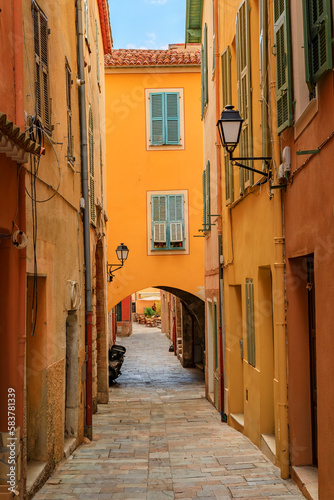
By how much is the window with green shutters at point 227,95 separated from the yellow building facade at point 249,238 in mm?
19

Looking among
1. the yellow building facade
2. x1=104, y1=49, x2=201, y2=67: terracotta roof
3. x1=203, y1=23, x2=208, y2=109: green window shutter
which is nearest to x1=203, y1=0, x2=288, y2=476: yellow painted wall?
the yellow building facade

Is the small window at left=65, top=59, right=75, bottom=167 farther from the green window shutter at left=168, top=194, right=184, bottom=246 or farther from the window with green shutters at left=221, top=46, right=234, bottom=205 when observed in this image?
the green window shutter at left=168, top=194, right=184, bottom=246

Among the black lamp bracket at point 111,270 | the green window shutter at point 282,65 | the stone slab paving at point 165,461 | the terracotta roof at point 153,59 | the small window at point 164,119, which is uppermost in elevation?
the terracotta roof at point 153,59

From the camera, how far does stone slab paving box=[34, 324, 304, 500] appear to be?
683cm

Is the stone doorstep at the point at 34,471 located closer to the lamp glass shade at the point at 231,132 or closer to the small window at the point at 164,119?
the lamp glass shade at the point at 231,132

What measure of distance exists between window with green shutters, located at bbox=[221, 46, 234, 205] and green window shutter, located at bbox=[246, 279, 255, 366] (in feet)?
6.89

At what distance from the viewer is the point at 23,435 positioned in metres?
6.23

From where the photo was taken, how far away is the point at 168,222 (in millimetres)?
19719

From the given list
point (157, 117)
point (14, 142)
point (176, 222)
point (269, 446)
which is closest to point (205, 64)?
point (157, 117)

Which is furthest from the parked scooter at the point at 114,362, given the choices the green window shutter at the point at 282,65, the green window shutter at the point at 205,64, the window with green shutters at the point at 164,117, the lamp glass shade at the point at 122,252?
the green window shutter at the point at 282,65

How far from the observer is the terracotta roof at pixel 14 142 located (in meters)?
4.94

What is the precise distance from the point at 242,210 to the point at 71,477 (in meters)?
4.95

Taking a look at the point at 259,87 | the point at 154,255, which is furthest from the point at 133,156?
the point at 259,87

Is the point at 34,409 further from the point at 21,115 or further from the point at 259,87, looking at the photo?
the point at 259,87
